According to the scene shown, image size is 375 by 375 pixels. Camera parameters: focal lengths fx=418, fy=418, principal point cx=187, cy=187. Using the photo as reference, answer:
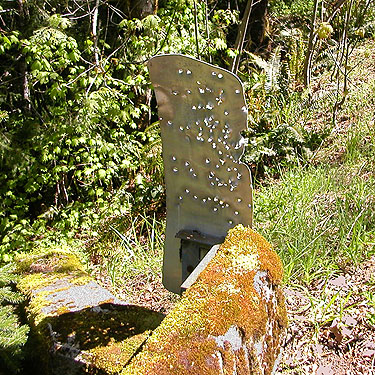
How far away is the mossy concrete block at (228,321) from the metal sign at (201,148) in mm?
198

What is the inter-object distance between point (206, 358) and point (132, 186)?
17.7 ft

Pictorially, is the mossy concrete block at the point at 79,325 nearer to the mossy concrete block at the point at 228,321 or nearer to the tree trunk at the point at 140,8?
the mossy concrete block at the point at 228,321

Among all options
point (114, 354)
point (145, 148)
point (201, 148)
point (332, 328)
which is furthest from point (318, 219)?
point (145, 148)

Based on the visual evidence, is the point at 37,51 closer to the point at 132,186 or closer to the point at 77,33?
the point at 77,33

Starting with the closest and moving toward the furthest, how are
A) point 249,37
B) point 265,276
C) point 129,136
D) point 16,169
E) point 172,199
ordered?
1. point 265,276
2. point 172,199
3. point 16,169
4. point 129,136
5. point 249,37

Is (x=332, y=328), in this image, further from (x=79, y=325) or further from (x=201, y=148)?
(x=79, y=325)

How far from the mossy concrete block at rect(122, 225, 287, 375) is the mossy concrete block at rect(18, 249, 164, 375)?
677 millimetres

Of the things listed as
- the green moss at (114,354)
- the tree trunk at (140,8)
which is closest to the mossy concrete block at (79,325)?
the green moss at (114,354)

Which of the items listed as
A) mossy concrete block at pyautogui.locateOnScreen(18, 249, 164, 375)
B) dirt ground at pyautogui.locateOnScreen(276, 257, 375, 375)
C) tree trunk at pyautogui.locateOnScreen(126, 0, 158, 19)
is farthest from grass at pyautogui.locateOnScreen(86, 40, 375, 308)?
tree trunk at pyautogui.locateOnScreen(126, 0, 158, 19)

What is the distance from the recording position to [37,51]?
17.9 feet

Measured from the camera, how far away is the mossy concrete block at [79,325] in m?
2.47

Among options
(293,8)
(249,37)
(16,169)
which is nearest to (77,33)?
(16,169)

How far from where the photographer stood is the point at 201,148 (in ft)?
7.57

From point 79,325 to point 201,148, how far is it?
1.41 metres
